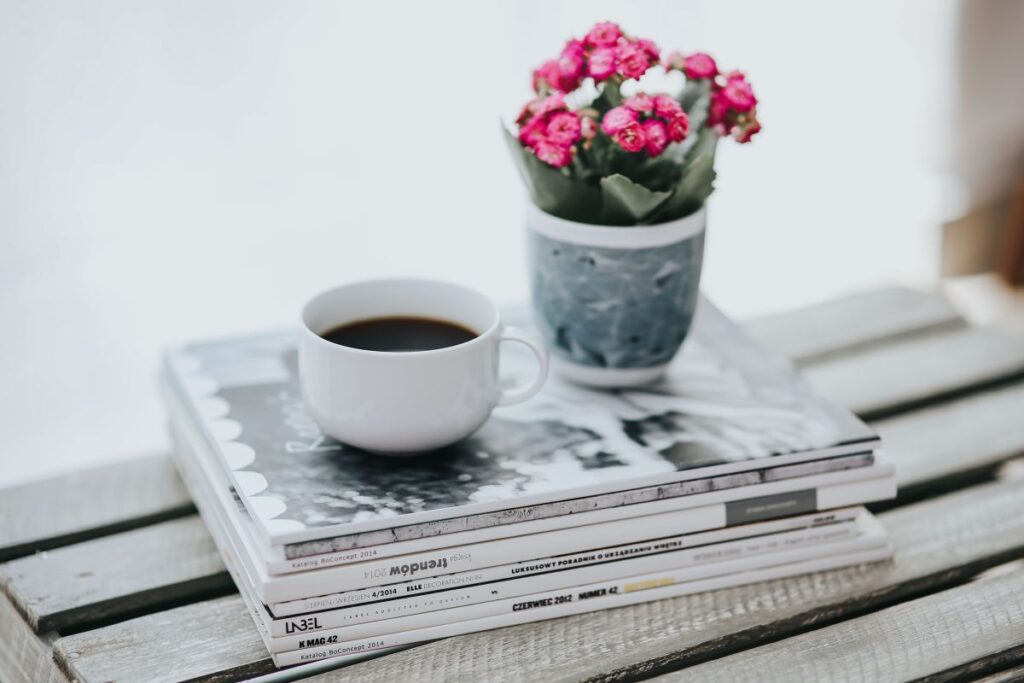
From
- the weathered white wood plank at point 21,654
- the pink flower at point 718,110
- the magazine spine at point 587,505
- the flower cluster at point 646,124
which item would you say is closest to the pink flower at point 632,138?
the flower cluster at point 646,124

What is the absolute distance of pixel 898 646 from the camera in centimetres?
74

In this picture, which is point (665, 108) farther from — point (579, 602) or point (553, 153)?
point (579, 602)

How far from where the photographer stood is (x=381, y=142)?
1.70 metres

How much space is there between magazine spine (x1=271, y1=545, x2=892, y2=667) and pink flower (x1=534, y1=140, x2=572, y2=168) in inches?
12.0

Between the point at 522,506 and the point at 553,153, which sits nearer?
the point at 522,506

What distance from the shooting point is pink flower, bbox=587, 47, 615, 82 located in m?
0.84

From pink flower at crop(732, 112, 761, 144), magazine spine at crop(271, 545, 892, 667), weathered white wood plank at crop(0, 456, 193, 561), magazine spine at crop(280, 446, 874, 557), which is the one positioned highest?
pink flower at crop(732, 112, 761, 144)

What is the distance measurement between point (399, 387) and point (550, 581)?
0.54ft

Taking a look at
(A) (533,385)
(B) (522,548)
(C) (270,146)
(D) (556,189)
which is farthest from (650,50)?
(C) (270,146)

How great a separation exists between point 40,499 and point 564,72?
53cm

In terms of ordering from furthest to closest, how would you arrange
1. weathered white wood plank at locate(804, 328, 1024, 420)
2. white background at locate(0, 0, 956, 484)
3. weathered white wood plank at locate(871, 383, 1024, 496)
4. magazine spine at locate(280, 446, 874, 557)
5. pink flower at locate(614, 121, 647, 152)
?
white background at locate(0, 0, 956, 484), weathered white wood plank at locate(804, 328, 1024, 420), weathered white wood plank at locate(871, 383, 1024, 496), pink flower at locate(614, 121, 647, 152), magazine spine at locate(280, 446, 874, 557)

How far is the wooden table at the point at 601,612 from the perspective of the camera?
0.72m

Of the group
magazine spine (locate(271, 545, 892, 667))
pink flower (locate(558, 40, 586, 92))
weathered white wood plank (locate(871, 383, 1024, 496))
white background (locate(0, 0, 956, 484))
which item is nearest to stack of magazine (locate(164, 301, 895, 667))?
magazine spine (locate(271, 545, 892, 667))

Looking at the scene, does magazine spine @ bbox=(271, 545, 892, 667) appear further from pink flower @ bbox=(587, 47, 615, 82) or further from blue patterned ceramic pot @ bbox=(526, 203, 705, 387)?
pink flower @ bbox=(587, 47, 615, 82)
